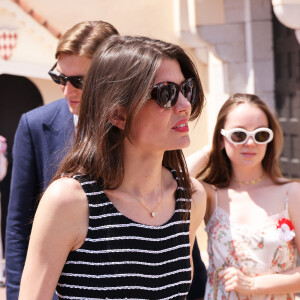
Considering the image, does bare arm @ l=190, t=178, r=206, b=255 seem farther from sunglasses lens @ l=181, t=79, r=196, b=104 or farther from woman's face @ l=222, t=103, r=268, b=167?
woman's face @ l=222, t=103, r=268, b=167

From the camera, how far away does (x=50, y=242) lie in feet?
6.29

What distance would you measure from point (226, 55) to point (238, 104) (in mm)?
4787

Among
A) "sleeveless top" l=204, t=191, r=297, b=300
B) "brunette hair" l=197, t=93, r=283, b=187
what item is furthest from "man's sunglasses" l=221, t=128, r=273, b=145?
"sleeveless top" l=204, t=191, r=297, b=300

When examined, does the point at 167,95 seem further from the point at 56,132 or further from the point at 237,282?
the point at 237,282

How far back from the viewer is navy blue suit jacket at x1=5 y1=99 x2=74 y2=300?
2.90 m

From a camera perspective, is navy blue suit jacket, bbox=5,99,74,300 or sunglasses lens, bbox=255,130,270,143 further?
sunglasses lens, bbox=255,130,270,143

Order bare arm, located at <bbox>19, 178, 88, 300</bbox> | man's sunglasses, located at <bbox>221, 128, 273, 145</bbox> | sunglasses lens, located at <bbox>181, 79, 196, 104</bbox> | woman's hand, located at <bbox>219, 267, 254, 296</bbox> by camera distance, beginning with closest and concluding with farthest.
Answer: bare arm, located at <bbox>19, 178, 88, 300</bbox>, sunglasses lens, located at <bbox>181, 79, 196, 104</bbox>, woman's hand, located at <bbox>219, 267, 254, 296</bbox>, man's sunglasses, located at <bbox>221, 128, 273, 145</bbox>

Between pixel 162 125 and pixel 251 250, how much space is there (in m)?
1.41

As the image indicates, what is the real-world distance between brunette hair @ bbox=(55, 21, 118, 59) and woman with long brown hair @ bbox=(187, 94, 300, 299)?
33.5 inches

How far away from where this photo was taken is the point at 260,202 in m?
3.49

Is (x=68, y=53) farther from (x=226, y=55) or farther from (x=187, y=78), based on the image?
(x=226, y=55)

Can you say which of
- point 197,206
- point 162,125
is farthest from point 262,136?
point 162,125

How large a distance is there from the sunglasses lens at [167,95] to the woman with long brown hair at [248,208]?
142cm

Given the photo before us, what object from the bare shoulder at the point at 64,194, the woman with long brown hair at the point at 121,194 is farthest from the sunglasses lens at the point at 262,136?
the bare shoulder at the point at 64,194
